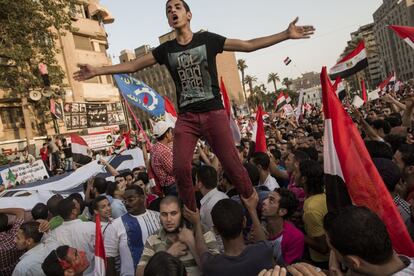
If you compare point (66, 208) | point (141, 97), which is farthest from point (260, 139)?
point (66, 208)

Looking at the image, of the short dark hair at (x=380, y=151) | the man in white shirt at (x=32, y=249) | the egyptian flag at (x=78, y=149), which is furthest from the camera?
the egyptian flag at (x=78, y=149)

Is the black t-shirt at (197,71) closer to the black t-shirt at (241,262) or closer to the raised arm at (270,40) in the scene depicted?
the raised arm at (270,40)

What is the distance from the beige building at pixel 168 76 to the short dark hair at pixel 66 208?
8566 cm

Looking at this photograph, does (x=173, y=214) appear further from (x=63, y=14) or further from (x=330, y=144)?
(x=63, y=14)

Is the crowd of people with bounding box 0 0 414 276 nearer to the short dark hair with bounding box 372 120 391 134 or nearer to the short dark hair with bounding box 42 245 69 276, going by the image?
the short dark hair with bounding box 42 245 69 276

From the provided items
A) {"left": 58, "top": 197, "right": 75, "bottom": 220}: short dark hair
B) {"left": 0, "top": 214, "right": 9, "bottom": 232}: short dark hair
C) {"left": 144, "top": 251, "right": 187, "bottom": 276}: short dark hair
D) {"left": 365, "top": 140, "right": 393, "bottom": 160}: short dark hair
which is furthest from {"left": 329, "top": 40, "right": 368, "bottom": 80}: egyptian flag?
{"left": 144, "top": 251, "right": 187, "bottom": 276}: short dark hair

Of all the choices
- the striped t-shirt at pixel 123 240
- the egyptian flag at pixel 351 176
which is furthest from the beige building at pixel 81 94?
the egyptian flag at pixel 351 176

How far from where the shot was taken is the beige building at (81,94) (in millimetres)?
27781

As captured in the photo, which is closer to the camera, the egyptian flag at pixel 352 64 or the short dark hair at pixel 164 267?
the short dark hair at pixel 164 267

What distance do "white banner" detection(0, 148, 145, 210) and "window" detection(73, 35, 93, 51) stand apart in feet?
88.5

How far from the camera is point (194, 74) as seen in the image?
353 cm

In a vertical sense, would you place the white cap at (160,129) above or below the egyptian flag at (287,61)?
below

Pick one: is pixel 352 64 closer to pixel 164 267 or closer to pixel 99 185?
pixel 99 185

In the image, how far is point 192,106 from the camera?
354 cm
